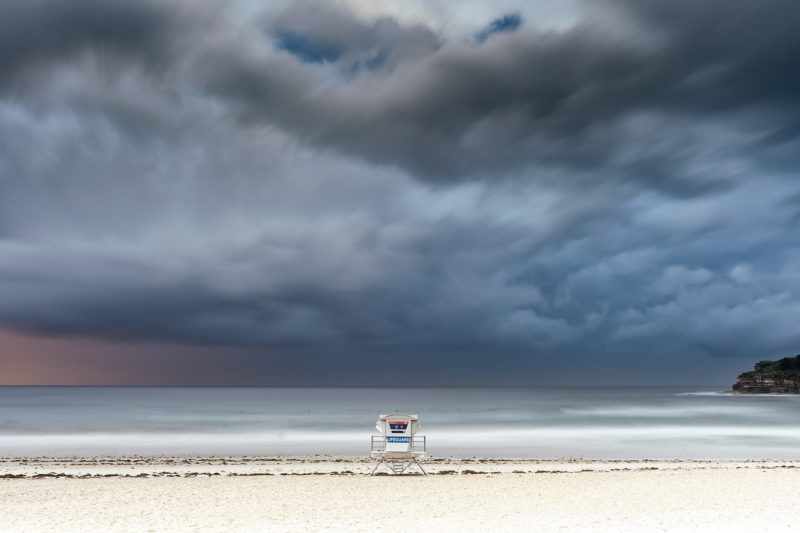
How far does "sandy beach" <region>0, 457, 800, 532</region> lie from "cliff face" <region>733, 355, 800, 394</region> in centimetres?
13878

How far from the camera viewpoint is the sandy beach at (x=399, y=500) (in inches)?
301

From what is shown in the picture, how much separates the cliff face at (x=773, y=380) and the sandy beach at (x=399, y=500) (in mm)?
138776

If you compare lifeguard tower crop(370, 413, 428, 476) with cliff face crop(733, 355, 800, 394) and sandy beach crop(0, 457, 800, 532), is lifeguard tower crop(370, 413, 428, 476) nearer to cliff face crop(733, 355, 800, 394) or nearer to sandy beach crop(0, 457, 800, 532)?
sandy beach crop(0, 457, 800, 532)

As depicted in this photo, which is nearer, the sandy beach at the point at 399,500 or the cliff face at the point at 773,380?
the sandy beach at the point at 399,500

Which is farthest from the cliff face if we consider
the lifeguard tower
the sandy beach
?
the lifeguard tower

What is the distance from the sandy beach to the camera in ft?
25.0

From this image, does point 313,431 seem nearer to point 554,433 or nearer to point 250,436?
point 250,436

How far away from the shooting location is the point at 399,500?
948cm

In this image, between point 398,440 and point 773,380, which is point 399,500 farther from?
point 773,380

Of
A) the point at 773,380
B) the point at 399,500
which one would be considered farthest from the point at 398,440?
the point at 773,380

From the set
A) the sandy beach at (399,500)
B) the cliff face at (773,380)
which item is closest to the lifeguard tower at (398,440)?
the sandy beach at (399,500)

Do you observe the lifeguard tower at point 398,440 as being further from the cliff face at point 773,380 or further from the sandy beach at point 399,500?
the cliff face at point 773,380

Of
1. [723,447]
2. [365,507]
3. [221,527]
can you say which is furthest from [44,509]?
[723,447]

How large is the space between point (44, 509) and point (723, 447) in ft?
77.6
